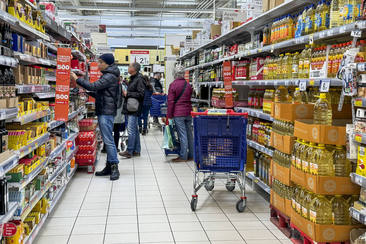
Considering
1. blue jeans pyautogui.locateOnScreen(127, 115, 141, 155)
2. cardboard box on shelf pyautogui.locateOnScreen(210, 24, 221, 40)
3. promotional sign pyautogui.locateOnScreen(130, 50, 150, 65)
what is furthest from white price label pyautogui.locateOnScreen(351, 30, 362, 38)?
promotional sign pyautogui.locateOnScreen(130, 50, 150, 65)

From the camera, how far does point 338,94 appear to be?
3576 mm

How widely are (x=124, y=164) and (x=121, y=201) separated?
2.35 metres

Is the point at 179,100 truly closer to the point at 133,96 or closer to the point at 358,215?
the point at 133,96

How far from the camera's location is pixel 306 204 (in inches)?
127

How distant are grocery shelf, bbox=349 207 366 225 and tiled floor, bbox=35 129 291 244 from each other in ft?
3.11

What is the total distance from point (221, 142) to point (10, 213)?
246 cm

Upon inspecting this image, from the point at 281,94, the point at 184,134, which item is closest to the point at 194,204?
the point at 281,94

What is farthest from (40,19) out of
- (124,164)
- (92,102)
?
(92,102)

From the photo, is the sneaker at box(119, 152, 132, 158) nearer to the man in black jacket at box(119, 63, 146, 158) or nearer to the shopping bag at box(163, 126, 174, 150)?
the man in black jacket at box(119, 63, 146, 158)

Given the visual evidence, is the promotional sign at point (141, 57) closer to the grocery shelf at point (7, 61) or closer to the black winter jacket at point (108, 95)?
the black winter jacket at point (108, 95)

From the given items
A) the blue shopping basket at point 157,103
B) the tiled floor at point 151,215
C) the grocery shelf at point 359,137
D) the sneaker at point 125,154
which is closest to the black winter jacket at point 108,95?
the tiled floor at point 151,215

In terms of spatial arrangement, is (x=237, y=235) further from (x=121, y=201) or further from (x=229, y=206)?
(x=121, y=201)

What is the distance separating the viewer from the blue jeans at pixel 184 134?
7250 millimetres

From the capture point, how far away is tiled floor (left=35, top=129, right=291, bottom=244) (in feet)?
12.1
